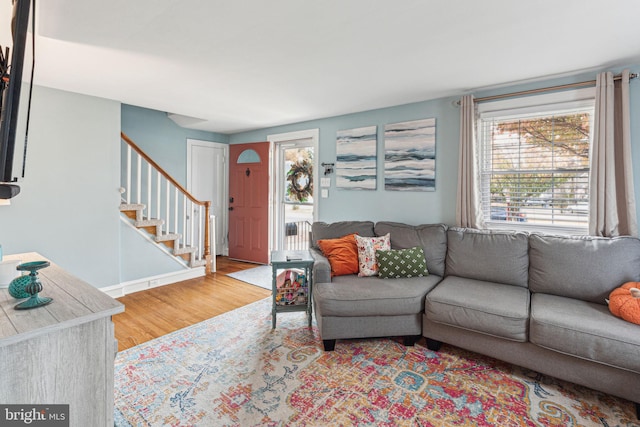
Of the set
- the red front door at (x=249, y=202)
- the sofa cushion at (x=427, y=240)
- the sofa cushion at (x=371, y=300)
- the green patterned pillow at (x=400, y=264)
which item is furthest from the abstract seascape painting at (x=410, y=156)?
the red front door at (x=249, y=202)

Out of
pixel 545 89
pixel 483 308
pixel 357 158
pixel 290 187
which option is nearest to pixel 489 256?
pixel 483 308

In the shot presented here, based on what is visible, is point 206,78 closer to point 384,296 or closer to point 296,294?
point 296,294

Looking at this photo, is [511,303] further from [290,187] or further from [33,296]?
[290,187]

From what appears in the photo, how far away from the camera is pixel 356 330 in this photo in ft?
8.27

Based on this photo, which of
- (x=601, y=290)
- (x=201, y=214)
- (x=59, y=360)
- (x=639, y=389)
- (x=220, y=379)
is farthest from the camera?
(x=201, y=214)

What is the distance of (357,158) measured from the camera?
4152 millimetres

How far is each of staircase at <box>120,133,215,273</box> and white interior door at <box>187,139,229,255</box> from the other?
0.49 meters

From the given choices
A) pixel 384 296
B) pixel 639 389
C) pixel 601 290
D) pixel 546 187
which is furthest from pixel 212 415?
pixel 546 187

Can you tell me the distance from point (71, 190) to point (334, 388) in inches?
130

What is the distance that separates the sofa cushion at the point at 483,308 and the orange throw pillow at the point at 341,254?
2.55 ft

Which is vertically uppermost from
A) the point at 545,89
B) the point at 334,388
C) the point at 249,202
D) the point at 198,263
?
the point at 545,89

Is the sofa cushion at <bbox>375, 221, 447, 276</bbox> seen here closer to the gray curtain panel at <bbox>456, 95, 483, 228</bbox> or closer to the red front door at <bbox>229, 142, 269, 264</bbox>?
the gray curtain panel at <bbox>456, 95, 483, 228</bbox>

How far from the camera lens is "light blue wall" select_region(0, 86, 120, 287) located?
311 cm

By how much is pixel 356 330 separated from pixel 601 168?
235 centimetres
